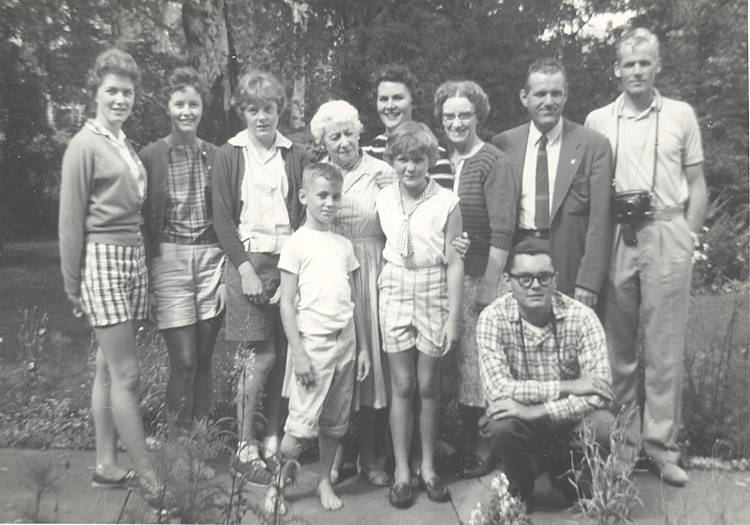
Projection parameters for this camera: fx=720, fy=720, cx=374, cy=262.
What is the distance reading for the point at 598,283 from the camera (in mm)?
3584

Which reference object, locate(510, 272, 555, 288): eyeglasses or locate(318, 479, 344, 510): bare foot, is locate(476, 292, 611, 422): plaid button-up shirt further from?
locate(318, 479, 344, 510): bare foot

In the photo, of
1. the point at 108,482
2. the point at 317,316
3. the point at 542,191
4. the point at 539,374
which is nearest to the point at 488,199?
the point at 542,191

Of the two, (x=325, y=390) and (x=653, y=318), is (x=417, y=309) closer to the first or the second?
(x=325, y=390)

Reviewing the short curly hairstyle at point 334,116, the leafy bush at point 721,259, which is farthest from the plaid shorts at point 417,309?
the leafy bush at point 721,259

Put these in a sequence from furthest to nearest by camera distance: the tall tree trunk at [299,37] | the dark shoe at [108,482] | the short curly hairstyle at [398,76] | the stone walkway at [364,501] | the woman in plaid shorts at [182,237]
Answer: the tall tree trunk at [299,37] → the short curly hairstyle at [398,76] → the woman in plaid shorts at [182,237] → the dark shoe at [108,482] → the stone walkway at [364,501]

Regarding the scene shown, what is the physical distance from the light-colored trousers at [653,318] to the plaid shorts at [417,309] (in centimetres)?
101

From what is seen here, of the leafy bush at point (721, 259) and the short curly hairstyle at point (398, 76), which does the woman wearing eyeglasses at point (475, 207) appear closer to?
the short curly hairstyle at point (398, 76)

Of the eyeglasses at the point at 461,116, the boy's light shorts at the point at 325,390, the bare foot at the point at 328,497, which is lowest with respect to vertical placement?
the bare foot at the point at 328,497

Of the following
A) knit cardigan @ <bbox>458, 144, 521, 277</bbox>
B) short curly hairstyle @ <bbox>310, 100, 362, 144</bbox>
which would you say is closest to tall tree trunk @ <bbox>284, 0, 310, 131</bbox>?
short curly hairstyle @ <bbox>310, 100, 362, 144</bbox>

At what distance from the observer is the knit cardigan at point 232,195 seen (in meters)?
3.58

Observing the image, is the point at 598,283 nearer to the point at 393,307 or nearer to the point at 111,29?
the point at 393,307

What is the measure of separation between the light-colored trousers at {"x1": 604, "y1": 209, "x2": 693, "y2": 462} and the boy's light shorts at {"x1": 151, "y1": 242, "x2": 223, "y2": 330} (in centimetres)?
214

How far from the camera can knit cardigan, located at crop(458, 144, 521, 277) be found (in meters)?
3.52

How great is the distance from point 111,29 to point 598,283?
10.1ft
